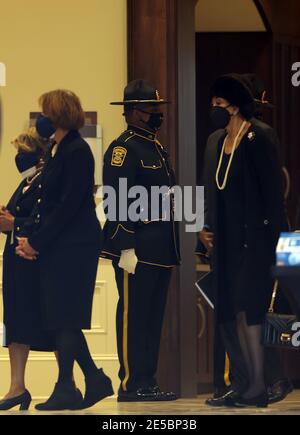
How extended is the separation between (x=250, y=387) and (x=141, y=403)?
0.73 m

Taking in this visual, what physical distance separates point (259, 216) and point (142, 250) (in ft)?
2.73

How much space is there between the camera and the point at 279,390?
8.18 meters

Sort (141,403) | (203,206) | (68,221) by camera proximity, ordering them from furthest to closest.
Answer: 1. (203,206)
2. (141,403)
3. (68,221)

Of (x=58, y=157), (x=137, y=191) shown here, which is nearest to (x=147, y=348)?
(x=137, y=191)

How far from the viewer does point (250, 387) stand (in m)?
7.76

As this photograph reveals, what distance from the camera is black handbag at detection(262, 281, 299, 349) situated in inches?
296

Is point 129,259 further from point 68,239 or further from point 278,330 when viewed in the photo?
point 278,330

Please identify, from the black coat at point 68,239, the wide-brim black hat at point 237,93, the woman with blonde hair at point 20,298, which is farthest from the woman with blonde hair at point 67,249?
the wide-brim black hat at point 237,93

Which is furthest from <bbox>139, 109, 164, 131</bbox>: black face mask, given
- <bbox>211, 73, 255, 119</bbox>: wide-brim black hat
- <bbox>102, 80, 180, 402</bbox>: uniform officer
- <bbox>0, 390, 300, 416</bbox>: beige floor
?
<bbox>0, 390, 300, 416</bbox>: beige floor

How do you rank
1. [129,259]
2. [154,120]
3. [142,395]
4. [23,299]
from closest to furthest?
[23,299], [129,259], [142,395], [154,120]

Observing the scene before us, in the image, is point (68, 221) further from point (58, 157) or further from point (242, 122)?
point (242, 122)

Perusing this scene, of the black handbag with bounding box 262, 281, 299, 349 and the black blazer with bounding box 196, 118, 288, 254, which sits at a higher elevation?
the black blazer with bounding box 196, 118, 288, 254

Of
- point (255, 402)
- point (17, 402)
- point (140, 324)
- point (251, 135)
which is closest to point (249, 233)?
point (251, 135)

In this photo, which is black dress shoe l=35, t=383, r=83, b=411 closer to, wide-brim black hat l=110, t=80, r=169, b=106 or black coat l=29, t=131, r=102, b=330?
black coat l=29, t=131, r=102, b=330
